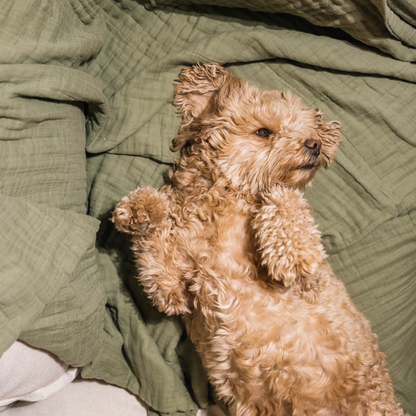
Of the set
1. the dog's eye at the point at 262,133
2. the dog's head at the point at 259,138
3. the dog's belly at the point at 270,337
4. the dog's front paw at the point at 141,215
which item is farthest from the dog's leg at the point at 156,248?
the dog's eye at the point at 262,133

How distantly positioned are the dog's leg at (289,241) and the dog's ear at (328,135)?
1.27ft

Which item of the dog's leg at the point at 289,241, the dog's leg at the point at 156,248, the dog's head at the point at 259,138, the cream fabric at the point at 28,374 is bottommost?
the cream fabric at the point at 28,374

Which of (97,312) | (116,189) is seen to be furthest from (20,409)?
(116,189)

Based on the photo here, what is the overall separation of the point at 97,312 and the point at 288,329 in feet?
2.94

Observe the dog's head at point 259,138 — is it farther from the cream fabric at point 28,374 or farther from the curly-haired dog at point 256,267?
the cream fabric at point 28,374

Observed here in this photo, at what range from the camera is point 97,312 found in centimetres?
191

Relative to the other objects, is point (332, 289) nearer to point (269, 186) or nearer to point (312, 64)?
point (269, 186)

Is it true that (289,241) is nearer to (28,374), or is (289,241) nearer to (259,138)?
(259,138)

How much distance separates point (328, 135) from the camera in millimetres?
1919

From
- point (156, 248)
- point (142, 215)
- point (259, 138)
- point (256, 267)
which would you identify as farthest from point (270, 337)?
point (259, 138)

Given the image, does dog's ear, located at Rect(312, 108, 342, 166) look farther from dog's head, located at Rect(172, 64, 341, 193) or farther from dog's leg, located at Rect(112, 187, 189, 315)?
dog's leg, located at Rect(112, 187, 189, 315)

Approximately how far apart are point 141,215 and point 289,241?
24.7 inches

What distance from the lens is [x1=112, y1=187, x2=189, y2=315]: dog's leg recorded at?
1.74 m

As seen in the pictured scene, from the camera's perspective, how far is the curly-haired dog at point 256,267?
5.26 feet
